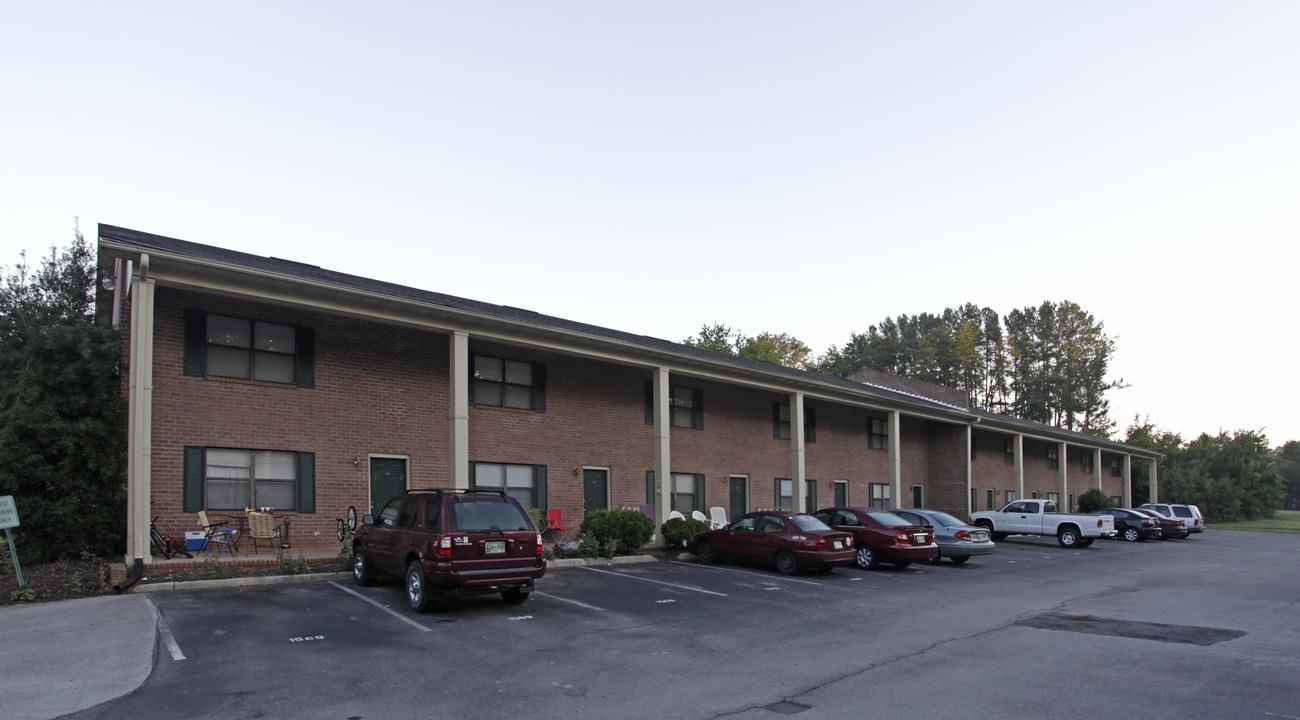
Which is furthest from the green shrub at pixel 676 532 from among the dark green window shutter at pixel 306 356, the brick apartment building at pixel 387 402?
the dark green window shutter at pixel 306 356

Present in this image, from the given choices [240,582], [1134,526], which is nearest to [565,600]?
[240,582]

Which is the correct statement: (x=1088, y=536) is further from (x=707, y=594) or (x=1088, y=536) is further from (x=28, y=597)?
(x=28, y=597)

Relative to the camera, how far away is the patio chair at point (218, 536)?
14672mm

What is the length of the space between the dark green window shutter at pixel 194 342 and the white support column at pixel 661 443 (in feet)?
34.5

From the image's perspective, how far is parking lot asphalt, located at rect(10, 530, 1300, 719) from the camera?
7082 mm

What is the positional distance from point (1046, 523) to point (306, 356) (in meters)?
25.2

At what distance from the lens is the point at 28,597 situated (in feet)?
36.5

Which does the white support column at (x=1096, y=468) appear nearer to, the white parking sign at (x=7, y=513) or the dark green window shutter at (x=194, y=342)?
the dark green window shutter at (x=194, y=342)

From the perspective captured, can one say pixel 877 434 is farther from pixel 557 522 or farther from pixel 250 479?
pixel 250 479

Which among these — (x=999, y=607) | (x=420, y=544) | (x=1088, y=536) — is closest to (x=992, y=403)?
(x=1088, y=536)

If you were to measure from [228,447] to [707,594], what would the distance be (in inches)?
384

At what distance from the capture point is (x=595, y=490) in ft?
73.0

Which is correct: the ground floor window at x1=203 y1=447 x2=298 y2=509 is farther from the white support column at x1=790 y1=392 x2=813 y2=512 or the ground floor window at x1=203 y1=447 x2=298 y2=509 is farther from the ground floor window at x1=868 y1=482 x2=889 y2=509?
the ground floor window at x1=868 y1=482 x2=889 y2=509

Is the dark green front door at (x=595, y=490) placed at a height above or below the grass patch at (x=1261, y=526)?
above
